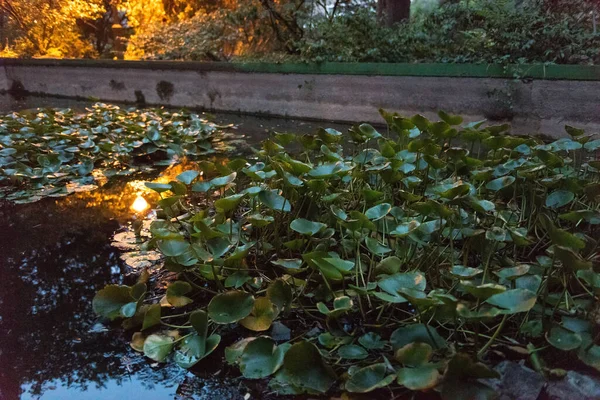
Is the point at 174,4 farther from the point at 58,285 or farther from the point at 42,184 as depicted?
the point at 58,285

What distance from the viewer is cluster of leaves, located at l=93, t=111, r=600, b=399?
116 centimetres

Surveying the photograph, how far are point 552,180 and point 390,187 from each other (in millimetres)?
782

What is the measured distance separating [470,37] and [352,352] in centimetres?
474

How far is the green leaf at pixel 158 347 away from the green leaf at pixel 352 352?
53 centimetres

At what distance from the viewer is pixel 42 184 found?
3.14 meters

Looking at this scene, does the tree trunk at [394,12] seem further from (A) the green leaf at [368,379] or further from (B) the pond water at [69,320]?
(A) the green leaf at [368,379]

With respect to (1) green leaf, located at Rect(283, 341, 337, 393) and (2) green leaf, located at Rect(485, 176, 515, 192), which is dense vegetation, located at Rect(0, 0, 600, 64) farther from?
(1) green leaf, located at Rect(283, 341, 337, 393)

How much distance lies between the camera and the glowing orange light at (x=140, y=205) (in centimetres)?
279

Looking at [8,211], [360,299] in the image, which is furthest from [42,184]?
[360,299]

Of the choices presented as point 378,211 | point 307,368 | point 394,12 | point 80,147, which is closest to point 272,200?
point 378,211

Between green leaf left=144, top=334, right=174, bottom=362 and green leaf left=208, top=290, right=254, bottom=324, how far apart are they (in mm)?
176

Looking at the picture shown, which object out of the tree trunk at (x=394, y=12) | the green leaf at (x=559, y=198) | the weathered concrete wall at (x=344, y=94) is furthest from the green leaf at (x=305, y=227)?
the tree trunk at (x=394, y=12)

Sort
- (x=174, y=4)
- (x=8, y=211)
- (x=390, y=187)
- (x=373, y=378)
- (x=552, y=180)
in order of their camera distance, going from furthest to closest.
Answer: (x=174, y=4), (x=8, y=211), (x=390, y=187), (x=552, y=180), (x=373, y=378)

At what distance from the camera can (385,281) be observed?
4.17 ft
